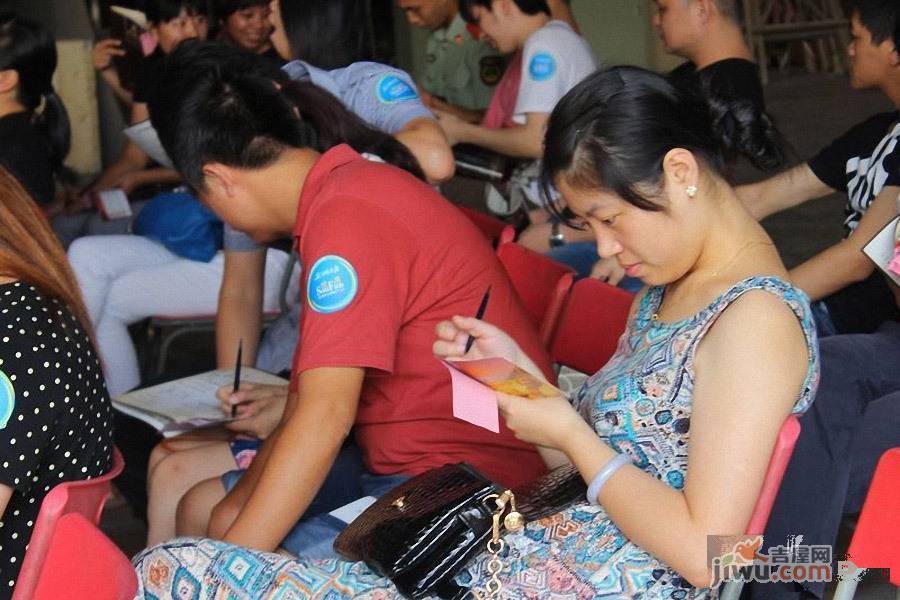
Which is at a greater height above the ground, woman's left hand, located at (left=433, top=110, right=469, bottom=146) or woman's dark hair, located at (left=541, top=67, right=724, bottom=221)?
woman's dark hair, located at (left=541, top=67, right=724, bottom=221)

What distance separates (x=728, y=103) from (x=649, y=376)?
1.11 m

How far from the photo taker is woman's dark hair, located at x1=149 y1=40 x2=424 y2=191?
2178 millimetres

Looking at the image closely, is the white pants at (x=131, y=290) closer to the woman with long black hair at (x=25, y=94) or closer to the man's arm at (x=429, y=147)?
the woman with long black hair at (x=25, y=94)

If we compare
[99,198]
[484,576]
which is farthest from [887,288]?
[99,198]

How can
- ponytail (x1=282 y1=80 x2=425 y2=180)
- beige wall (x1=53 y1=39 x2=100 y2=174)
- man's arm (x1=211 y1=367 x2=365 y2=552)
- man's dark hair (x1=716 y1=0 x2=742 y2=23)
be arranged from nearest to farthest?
man's arm (x1=211 y1=367 x2=365 y2=552)
ponytail (x1=282 y1=80 x2=425 y2=180)
man's dark hair (x1=716 y1=0 x2=742 y2=23)
beige wall (x1=53 y1=39 x2=100 y2=174)

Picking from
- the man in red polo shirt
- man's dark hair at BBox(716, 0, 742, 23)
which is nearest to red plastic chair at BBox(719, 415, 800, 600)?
the man in red polo shirt

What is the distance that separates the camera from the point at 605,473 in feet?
5.16

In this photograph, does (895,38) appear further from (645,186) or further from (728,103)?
(645,186)

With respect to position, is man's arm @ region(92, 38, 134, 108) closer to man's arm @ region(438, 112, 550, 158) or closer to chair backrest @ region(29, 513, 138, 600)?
man's arm @ region(438, 112, 550, 158)

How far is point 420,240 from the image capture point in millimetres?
2016

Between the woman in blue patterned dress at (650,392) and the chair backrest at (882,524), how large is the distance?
5.4 inches

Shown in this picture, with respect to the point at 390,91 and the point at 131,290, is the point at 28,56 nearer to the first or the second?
the point at 131,290

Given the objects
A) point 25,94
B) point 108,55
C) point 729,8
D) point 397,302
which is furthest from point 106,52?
point 397,302

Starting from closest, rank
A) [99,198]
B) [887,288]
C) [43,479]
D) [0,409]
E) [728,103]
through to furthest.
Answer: [0,409] < [43,479] < [728,103] < [887,288] < [99,198]
